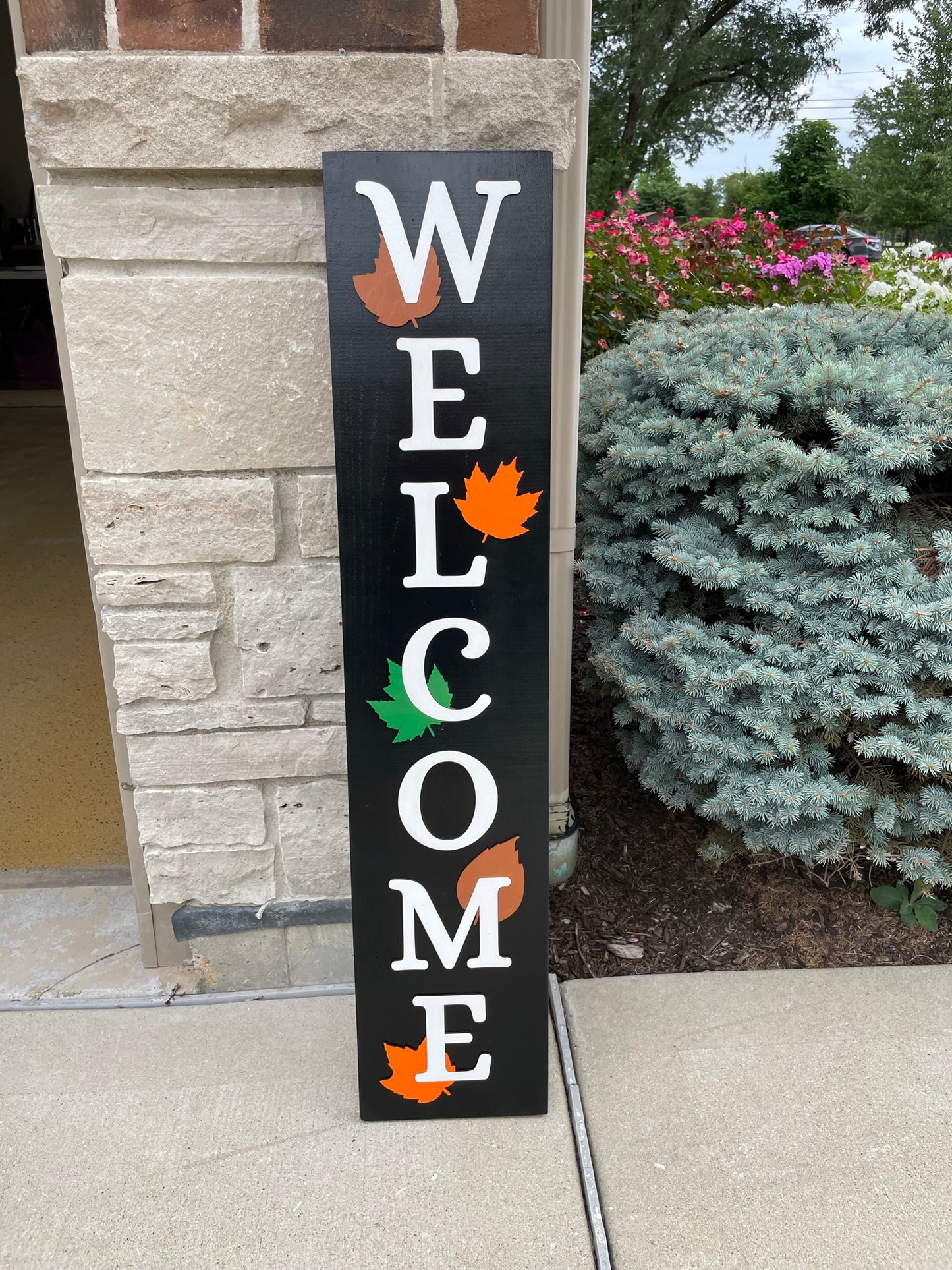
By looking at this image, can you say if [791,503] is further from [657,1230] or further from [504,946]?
[657,1230]

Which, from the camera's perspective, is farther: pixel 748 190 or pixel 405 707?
pixel 748 190

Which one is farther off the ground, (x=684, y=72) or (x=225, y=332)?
(x=684, y=72)

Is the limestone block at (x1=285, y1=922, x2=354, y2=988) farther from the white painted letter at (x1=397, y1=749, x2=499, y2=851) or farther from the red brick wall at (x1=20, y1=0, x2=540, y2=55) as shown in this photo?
the red brick wall at (x1=20, y1=0, x2=540, y2=55)

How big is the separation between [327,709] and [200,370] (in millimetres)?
691

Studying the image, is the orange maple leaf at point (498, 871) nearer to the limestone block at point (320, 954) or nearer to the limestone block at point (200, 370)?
the limestone block at point (320, 954)

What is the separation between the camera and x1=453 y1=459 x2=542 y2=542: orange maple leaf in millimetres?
1506

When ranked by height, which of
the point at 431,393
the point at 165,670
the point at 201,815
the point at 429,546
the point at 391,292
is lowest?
the point at 201,815

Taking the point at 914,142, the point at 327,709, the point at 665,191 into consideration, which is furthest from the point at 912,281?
the point at 665,191

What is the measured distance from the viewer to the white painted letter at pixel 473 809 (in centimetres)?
162

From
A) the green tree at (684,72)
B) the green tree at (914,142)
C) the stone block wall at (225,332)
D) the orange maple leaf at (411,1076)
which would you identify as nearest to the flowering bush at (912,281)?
the stone block wall at (225,332)

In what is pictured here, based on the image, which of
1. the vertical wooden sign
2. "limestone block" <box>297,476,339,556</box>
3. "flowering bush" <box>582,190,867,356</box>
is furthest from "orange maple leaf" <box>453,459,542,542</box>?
"flowering bush" <box>582,190,867,356</box>

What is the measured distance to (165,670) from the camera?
188cm

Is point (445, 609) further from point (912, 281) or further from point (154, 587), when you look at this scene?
point (912, 281)

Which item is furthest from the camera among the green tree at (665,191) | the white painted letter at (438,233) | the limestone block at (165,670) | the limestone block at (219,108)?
the green tree at (665,191)
